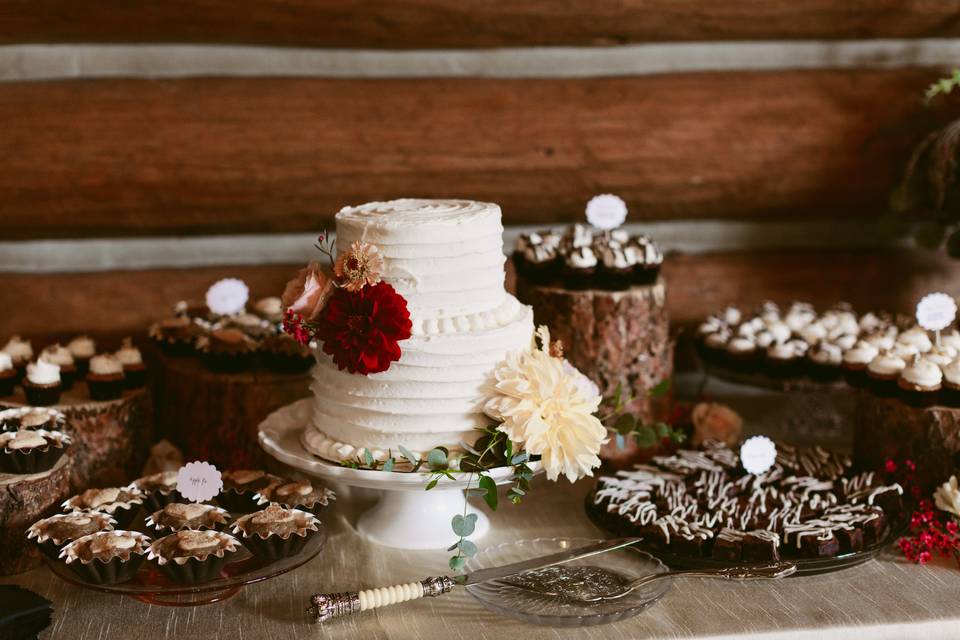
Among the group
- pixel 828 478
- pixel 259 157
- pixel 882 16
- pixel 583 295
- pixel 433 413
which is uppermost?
pixel 882 16

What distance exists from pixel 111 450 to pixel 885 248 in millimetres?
1780

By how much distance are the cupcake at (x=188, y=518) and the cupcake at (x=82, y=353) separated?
511mm

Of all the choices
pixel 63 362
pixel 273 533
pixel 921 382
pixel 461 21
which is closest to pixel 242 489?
pixel 273 533

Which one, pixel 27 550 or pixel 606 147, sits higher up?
pixel 606 147

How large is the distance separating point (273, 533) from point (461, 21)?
110 centimetres

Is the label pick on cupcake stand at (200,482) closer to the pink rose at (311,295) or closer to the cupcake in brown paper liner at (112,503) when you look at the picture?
the cupcake in brown paper liner at (112,503)

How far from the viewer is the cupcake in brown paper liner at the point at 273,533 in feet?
4.30

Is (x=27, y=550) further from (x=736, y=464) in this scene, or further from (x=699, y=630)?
(x=736, y=464)

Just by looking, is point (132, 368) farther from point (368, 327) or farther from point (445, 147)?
point (445, 147)

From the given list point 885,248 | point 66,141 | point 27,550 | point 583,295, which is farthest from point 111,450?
point 885,248

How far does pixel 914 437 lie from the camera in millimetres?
1598

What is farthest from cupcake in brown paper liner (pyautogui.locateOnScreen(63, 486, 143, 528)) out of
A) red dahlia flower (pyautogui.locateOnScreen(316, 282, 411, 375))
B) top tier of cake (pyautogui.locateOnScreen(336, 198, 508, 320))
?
top tier of cake (pyautogui.locateOnScreen(336, 198, 508, 320))

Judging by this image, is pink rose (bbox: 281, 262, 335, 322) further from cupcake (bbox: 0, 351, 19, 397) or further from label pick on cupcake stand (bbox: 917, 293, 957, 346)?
label pick on cupcake stand (bbox: 917, 293, 957, 346)

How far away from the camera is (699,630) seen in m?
1.28
